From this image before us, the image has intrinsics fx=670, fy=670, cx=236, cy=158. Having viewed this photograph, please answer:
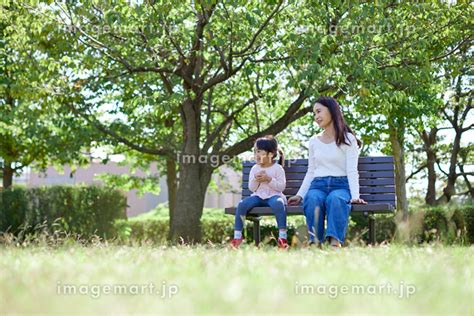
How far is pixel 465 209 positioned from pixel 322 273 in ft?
43.1

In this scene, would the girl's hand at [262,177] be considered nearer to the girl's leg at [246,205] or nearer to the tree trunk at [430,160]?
the girl's leg at [246,205]

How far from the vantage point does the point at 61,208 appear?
1730 centimetres

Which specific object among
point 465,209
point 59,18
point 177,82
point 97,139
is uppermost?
point 59,18

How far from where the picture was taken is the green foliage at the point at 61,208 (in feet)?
A: 55.4

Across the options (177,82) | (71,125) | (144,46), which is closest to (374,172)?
(144,46)

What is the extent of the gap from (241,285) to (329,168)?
4661mm

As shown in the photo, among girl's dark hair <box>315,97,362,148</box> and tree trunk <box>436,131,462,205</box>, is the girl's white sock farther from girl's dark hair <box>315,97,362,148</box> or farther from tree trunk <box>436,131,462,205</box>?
tree trunk <box>436,131,462,205</box>

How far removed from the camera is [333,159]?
7098mm

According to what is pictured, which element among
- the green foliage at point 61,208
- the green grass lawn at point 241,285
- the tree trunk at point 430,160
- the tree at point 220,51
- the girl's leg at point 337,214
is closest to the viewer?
the green grass lawn at point 241,285

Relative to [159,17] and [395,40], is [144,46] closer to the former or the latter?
[159,17]

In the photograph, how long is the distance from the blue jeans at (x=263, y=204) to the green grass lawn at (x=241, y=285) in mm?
3502

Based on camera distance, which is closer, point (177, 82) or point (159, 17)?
point (159, 17)

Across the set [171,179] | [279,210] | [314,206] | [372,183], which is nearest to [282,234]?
[279,210]

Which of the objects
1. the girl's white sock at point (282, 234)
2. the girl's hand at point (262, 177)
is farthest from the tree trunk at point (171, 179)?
the girl's white sock at point (282, 234)
